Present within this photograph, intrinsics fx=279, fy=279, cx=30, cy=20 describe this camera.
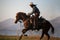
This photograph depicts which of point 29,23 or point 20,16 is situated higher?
point 20,16

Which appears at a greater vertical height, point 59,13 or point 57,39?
point 59,13

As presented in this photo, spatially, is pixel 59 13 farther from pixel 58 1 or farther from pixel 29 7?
pixel 29 7

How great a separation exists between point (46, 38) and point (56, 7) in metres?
0.56

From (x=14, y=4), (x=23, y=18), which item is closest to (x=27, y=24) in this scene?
(x=23, y=18)

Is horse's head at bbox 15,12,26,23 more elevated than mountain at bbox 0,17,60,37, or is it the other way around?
horse's head at bbox 15,12,26,23

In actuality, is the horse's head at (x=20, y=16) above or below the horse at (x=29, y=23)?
above

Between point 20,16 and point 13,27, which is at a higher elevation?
point 20,16

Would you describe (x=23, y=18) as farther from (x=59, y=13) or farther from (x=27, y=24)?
(x=59, y=13)

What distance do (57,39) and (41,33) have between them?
286 mm

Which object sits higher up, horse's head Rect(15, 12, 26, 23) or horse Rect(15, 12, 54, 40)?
horse's head Rect(15, 12, 26, 23)

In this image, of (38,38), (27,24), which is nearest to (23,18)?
(27,24)

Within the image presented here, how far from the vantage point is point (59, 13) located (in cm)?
474

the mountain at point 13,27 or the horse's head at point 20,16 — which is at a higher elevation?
the horse's head at point 20,16

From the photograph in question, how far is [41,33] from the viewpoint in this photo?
4688 mm
